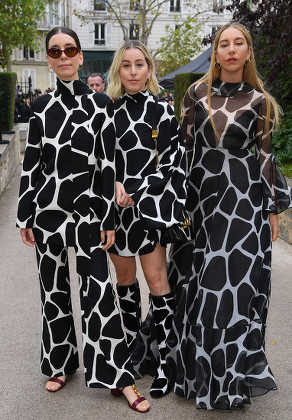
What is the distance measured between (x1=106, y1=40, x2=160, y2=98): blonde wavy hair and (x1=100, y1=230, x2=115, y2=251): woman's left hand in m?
0.78

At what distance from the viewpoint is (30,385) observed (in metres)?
3.32

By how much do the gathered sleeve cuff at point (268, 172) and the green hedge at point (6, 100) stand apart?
1069 cm

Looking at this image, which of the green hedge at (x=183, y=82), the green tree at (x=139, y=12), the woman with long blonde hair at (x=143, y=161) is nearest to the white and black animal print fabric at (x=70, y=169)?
the woman with long blonde hair at (x=143, y=161)

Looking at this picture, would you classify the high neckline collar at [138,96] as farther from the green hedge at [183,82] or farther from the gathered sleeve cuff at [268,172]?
the green hedge at [183,82]

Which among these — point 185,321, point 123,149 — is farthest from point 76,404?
point 123,149

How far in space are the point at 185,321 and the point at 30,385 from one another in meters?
1.04

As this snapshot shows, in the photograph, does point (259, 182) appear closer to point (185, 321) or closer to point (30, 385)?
point (185, 321)

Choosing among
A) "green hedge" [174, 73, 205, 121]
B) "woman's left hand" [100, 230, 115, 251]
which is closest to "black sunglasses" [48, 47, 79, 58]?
"woman's left hand" [100, 230, 115, 251]

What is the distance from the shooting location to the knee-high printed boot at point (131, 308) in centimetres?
325

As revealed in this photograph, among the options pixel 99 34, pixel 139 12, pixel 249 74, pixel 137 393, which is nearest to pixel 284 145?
pixel 249 74

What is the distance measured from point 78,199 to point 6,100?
1074 centimetres

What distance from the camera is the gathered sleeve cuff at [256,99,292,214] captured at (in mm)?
2994

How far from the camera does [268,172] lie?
9.92 ft

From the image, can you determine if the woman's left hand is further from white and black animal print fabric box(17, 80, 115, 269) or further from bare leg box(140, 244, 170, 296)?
bare leg box(140, 244, 170, 296)
